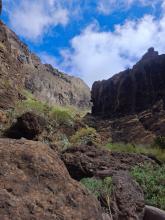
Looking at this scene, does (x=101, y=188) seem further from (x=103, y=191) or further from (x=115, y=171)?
(x=115, y=171)

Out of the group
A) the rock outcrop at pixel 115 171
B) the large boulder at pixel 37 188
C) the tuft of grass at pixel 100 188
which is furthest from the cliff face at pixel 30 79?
the large boulder at pixel 37 188

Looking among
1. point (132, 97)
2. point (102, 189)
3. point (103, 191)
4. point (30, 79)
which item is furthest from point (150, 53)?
point (103, 191)

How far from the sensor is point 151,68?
74.1 metres

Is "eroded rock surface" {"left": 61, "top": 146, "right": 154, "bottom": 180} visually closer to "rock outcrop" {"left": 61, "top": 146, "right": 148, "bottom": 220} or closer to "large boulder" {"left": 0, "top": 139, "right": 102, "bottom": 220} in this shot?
"rock outcrop" {"left": 61, "top": 146, "right": 148, "bottom": 220}

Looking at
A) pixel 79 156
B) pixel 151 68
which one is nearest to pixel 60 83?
pixel 151 68

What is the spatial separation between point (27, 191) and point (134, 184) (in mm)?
3737

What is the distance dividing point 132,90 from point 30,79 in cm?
4837

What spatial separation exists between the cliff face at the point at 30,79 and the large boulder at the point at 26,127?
15.7ft

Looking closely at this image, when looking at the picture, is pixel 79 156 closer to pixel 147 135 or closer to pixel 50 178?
pixel 50 178

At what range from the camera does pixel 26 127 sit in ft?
53.9

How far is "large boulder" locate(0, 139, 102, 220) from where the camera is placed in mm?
5363

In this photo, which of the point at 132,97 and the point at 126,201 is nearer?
the point at 126,201

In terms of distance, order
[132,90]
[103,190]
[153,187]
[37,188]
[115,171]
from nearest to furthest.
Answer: [37,188], [103,190], [115,171], [153,187], [132,90]

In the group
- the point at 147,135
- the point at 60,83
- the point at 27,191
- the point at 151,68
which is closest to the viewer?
the point at 27,191
